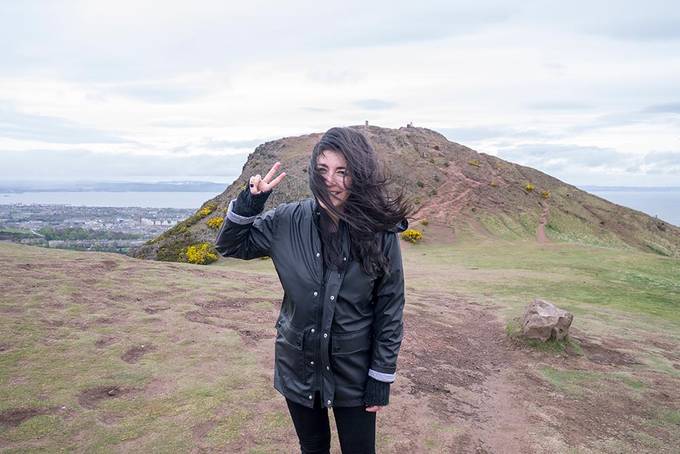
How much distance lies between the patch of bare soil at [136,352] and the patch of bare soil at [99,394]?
0.76 meters

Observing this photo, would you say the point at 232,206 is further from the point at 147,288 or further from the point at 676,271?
the point at 676,271

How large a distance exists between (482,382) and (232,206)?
18.3 ft

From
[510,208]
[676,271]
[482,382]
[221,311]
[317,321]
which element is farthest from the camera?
[510,208]

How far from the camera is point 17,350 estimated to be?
625 centimetres

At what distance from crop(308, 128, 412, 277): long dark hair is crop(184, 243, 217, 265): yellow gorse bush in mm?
19573

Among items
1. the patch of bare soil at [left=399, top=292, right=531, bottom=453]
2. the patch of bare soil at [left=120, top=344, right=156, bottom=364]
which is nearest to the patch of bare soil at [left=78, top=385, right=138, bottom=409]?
the patch of bare soil at [left=120, top=344, right=156, bottom=364]

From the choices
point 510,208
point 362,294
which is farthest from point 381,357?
point 510,208

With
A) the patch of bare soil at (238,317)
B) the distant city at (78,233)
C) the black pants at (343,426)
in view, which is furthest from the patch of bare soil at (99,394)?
the distant city at (78,233)

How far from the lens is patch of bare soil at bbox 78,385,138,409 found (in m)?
5.28

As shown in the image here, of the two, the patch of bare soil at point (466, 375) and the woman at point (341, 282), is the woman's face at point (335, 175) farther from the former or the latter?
the patch of bare soil at point (466, 375)

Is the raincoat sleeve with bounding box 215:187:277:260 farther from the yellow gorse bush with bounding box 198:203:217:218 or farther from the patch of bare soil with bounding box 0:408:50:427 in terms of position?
the yellow gorse bush with bounding box 198:203:217:218

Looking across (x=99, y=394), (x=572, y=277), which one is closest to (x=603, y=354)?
(x=572, y=277)

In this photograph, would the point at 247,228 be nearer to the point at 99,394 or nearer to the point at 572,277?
the point at 99,394

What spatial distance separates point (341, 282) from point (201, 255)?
20019 mm
